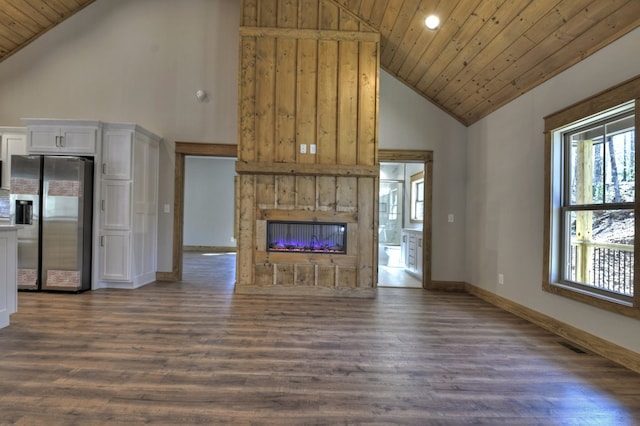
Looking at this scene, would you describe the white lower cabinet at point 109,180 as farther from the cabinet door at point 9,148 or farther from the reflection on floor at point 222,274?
the reflection on floor at point 222,274

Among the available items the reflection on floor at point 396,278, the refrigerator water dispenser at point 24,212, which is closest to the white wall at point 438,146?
the reflection on floor at point 396,278

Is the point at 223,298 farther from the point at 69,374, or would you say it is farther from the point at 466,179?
the point at 466,179

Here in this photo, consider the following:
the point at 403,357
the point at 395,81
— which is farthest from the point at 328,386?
the point at 395,81

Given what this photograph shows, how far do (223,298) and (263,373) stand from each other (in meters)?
2.25

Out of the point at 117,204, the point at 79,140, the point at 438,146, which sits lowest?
the point at 117,204

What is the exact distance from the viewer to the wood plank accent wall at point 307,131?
4695mm

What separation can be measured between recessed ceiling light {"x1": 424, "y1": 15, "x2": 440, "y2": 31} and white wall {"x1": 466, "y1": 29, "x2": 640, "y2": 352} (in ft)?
4.15

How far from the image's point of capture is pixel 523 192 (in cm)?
391

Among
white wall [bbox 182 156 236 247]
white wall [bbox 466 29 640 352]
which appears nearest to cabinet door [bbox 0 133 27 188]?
white wall [bbox 182 156 236 247]

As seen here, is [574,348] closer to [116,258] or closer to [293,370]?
[293,370]

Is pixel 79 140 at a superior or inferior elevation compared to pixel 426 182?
superior

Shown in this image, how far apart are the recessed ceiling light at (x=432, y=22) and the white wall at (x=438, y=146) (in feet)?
4.87

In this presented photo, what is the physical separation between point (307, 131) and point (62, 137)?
3.32 meters

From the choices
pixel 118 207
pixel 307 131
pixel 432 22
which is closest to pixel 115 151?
pixel 118 207
